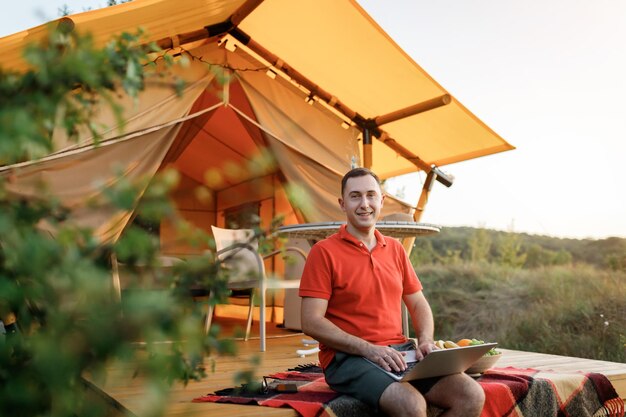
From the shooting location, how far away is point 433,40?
380 inches

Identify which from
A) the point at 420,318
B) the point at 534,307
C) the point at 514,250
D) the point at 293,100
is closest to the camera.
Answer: the point at 420,318

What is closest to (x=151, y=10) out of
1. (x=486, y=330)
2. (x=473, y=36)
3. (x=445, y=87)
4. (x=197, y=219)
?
(x=445, y=87)

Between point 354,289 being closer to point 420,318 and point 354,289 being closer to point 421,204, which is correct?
point 420,318

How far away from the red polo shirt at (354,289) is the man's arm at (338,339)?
42 millimetres

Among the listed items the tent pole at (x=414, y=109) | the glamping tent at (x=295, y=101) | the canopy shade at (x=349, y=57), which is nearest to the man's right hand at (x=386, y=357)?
the glamping tent at (x=295, y=101)

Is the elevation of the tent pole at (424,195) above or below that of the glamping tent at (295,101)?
below

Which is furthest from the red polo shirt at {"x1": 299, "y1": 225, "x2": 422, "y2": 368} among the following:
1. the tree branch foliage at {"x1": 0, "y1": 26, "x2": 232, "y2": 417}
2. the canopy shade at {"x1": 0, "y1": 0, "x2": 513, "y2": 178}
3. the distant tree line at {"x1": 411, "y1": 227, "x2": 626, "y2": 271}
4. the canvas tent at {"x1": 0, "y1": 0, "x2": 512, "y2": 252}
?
the distant tree line at {"x1": 411, "y1": 227, "x2": 626, "y2": 271}

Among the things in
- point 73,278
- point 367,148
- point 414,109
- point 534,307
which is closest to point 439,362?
point 73,278

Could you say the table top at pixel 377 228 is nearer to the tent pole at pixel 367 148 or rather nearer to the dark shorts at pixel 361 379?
the dark shorts at pixel 361 379

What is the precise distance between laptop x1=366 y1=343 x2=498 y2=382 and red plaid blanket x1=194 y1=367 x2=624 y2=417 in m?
0.23

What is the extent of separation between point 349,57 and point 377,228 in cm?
200

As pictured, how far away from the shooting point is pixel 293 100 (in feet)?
17.3

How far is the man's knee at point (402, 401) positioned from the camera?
1.85m

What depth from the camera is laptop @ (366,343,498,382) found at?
74.3 inches
